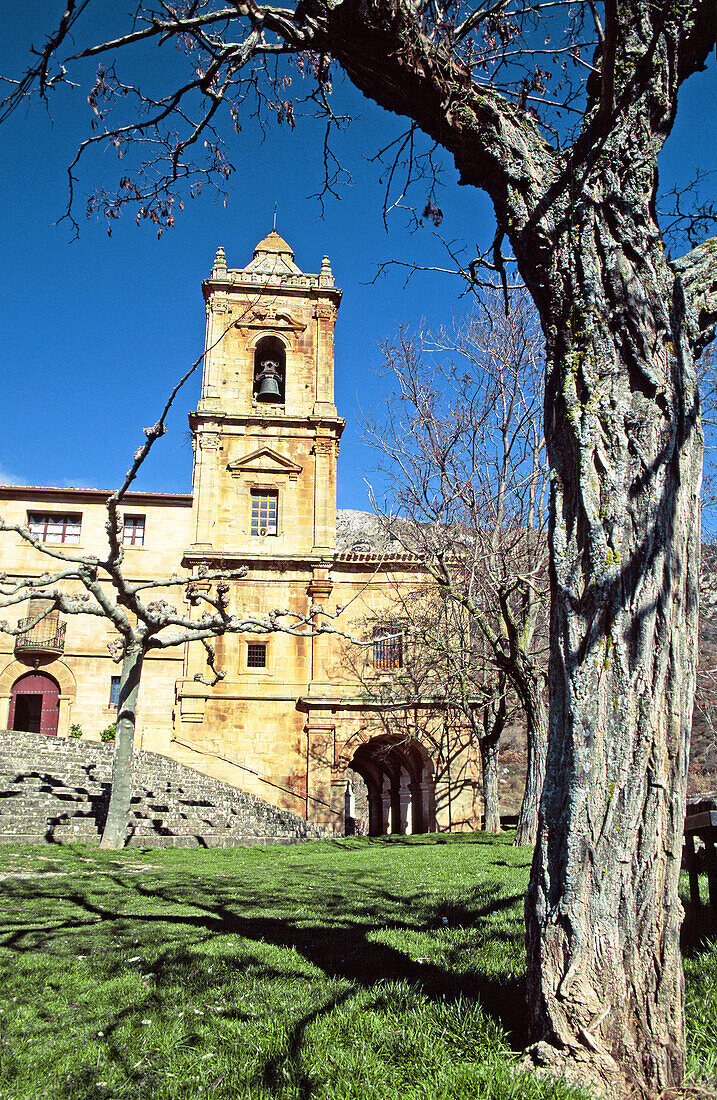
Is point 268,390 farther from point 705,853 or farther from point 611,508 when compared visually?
point 611,508

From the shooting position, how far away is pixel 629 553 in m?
3.10

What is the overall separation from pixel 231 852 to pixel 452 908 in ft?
29.3

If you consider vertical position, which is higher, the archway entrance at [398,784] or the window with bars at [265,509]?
the window with bars at [265,509]

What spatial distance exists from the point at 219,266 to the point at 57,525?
39.8ft

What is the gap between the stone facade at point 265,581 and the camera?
25.5 meters

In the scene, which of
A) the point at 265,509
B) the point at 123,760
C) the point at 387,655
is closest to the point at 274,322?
the point at 265,509

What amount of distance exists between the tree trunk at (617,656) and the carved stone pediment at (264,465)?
2536 centimetres

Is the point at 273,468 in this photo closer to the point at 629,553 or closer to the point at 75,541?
the point at 75,541

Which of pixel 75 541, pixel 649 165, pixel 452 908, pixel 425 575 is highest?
pixel 75 541

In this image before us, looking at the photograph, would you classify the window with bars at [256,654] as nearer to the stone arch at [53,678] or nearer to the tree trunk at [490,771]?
the stone arch at [53,678]

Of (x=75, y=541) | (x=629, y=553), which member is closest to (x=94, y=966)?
(x=629, y=553)

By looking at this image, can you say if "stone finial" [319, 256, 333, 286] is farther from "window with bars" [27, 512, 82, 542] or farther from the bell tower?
"window with bars" [27, 512, 82, 542]

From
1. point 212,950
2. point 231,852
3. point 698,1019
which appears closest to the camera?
point 698,1019

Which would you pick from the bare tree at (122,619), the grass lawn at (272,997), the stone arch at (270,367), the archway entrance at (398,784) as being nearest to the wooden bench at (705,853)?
the grass lawn at (272,997)
